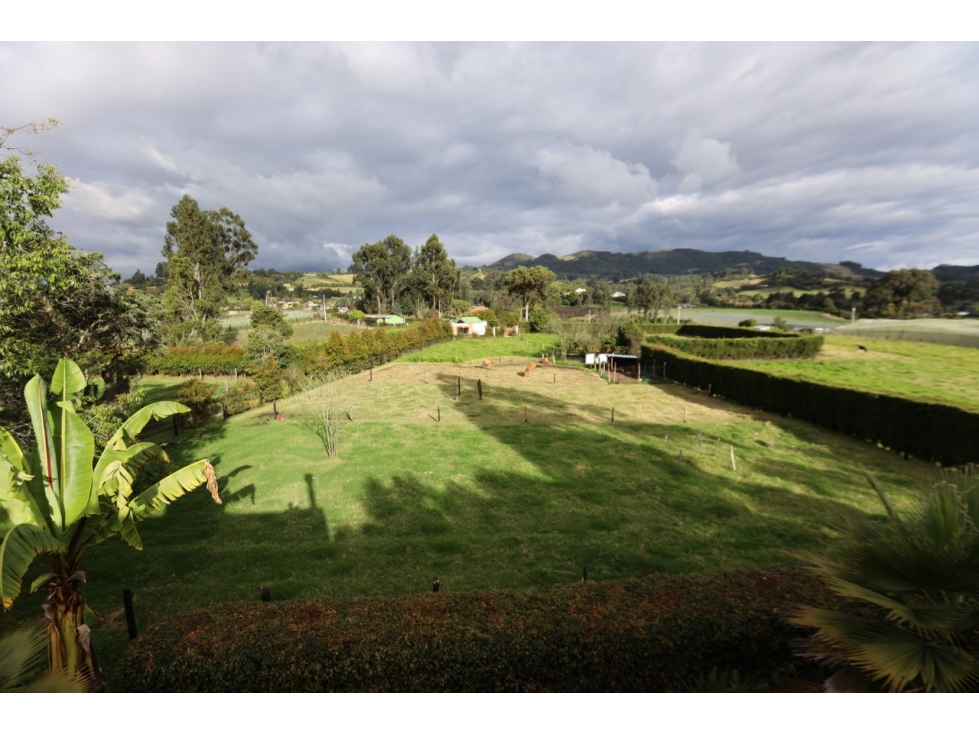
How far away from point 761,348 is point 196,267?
188 ft

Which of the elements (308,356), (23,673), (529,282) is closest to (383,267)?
(529,282)

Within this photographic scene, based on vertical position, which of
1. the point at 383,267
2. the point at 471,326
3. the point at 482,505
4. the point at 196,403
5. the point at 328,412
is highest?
the point at 383,267

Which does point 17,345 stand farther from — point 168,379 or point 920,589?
point 168,379

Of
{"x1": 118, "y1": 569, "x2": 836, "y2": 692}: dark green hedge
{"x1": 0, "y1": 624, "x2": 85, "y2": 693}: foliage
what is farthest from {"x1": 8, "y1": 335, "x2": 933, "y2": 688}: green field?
{"x1": 0, "y1": 624, "x2": 85, "y2": 693}: foliage

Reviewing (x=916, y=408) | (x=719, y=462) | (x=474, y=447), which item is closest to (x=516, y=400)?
(x=474, y=447)

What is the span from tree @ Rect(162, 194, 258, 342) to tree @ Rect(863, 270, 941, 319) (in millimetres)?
87810

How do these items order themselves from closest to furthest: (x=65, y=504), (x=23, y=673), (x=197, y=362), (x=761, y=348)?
(x=23, y=673) < (x=65, y=504) < (x=761, y=348) < (x=197, y=362)

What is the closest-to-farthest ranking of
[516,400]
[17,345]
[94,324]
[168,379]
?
[17,345] < [94,324] < [516,400] < [168,379]

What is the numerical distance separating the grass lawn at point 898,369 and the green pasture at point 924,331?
1.54 m

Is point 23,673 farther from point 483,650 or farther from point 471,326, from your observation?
point 471,326

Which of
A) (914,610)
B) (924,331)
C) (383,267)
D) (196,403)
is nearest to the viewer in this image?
(914,610)

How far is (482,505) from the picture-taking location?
9.30 meters

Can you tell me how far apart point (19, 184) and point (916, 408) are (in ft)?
74.2

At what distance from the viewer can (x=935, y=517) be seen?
2797 mm
